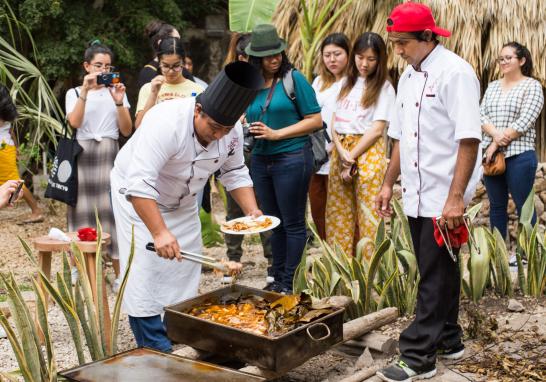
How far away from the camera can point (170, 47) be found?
5816mm

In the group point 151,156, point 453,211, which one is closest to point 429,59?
point 453,211

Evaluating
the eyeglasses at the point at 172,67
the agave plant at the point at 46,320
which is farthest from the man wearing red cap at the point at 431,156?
the eyeglasses at the point at 172,67

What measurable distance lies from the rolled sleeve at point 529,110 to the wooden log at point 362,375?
3249mm

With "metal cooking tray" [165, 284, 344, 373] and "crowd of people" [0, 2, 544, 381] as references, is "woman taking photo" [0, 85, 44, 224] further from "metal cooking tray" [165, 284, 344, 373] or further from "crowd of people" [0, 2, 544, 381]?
"metal cooking tray" [165, 284, 344, 373]

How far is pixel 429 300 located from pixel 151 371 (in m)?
1.39

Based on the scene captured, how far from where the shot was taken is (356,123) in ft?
20.3

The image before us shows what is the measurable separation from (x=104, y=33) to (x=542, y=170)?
6614mm

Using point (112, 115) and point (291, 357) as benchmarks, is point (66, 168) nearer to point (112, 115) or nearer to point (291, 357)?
point (112, 115)

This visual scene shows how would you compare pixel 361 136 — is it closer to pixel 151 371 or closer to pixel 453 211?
pixel 453 211

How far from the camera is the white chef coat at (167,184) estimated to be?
378 cm

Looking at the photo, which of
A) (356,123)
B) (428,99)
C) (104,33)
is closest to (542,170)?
(356,123)

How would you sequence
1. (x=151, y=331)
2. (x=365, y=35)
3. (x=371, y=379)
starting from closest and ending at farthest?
(x=371, y=379)
(x=151, y=331)
(x=365, y=35)

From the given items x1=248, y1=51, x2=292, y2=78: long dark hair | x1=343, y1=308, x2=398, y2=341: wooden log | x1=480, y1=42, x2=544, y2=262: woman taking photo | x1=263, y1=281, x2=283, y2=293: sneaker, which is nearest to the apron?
x1=343, y1=308, x2=398, y2=341: wooden log

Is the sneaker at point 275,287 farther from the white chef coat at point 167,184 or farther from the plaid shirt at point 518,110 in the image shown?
the plaid shirt at point 518,110
